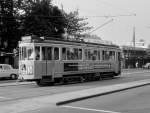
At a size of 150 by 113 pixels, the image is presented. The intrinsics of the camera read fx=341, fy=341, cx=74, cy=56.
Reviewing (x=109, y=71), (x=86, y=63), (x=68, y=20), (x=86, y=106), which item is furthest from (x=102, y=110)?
(x=68, y=20)

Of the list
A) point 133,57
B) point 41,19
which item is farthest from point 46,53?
point 133,57

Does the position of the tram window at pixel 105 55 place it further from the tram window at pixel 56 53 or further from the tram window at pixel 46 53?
the tram window at pixel 46 53

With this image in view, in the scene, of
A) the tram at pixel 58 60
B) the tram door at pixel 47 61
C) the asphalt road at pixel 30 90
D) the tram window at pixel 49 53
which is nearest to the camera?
the asphalt road at pixel 30 90

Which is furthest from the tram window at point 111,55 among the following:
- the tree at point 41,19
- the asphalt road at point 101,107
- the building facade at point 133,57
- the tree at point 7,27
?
the building facade at point 133,57

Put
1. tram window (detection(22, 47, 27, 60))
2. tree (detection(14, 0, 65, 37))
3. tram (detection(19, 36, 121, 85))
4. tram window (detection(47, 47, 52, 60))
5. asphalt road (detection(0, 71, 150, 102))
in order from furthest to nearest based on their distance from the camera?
tree (detection(14, 0, 65, 37)) → tram window (detection(47, 47, 52, 60)) → tram window (detection(22, 47, 27, 60)) → tram (detection(19, 36, 121, 85)) → asphalt road (detection(0, 71, 150, 102))

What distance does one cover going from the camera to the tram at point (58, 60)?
77.8ft

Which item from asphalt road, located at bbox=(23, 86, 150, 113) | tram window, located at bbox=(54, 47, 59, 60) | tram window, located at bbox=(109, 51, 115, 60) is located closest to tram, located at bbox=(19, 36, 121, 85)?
tram window, located at bbox=(54, 47, 59, 60)

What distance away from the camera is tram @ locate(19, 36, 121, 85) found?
77.8ft

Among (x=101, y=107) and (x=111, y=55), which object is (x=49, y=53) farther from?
(x=101, y=107)

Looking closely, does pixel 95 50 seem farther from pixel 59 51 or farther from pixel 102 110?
pixel 102 110

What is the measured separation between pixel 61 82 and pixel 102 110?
13.3 metres

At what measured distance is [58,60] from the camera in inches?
991

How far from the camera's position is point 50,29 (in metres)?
49.1

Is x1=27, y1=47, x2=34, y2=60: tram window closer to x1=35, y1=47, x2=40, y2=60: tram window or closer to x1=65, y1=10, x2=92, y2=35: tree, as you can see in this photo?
x1=35, y1=47, x2=40, y2=60: tram window
